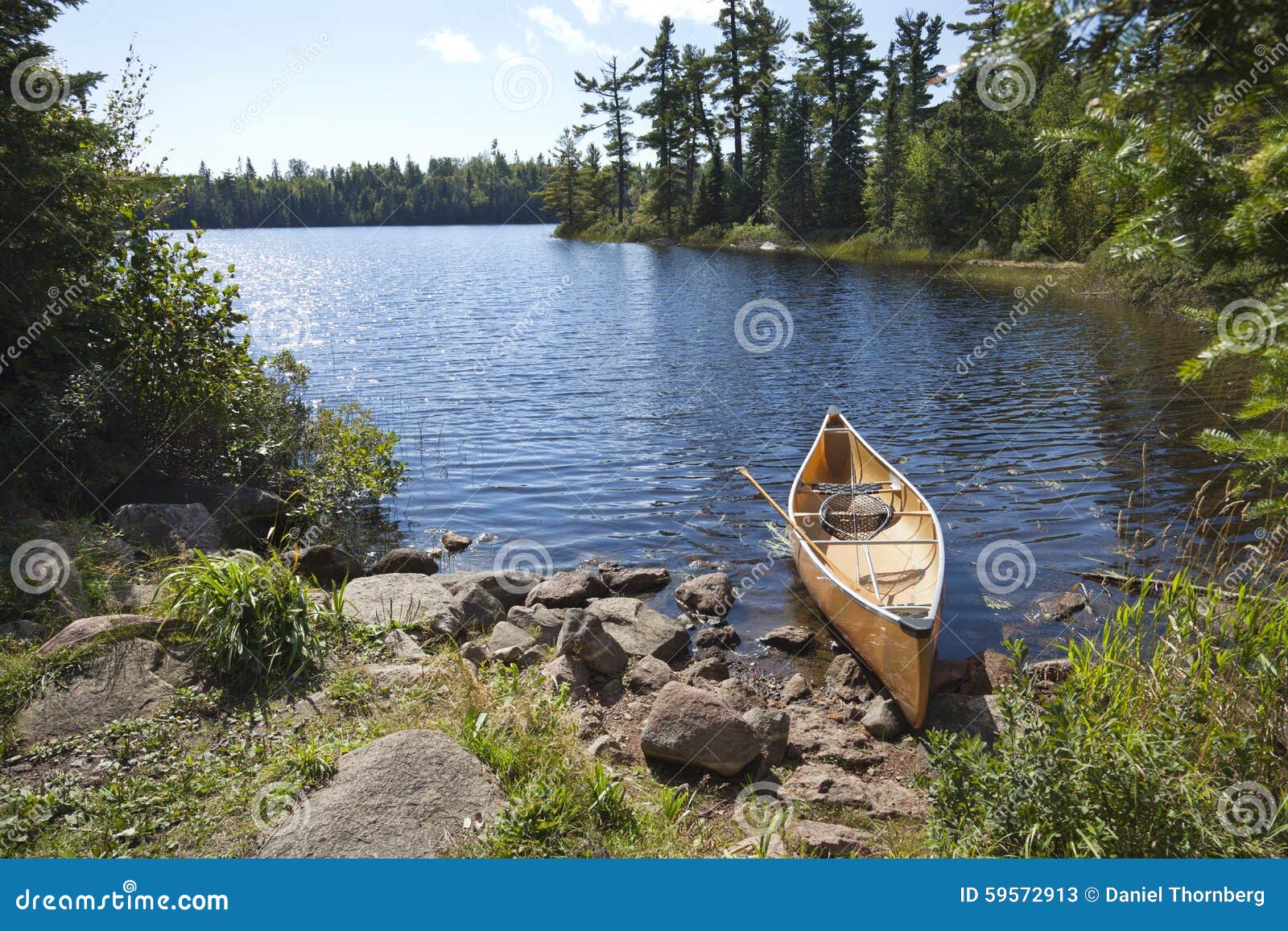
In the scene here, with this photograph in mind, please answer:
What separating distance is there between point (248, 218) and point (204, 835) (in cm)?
16234

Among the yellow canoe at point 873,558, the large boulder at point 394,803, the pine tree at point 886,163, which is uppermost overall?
the pine tree at point 886,163

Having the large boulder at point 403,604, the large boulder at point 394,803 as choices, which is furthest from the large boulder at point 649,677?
the large boulder at point 394,803

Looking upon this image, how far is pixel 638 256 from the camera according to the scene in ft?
192

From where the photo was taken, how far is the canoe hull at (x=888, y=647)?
23.2ft

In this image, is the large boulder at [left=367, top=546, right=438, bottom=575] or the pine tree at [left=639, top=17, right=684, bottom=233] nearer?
the large boulder at [left=367, top=546, right=438, bottom=575]

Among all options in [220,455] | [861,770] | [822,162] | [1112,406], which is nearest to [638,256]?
[822,162]

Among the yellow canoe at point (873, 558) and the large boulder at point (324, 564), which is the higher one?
the yellow canoe at point (873, 558)

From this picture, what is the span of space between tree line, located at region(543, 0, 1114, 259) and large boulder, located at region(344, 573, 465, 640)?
3588 cm

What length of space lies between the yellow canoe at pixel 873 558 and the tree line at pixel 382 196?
129544 mm

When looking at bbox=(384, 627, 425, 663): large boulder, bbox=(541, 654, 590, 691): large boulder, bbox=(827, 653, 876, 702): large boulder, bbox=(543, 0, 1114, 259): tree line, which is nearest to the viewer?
bbox=(384, 627, 425, 663): large boulder

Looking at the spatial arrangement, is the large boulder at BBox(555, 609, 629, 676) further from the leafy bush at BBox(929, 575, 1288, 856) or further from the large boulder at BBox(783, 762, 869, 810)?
the leafy bush at BBox(929, 575, 1288, 856)

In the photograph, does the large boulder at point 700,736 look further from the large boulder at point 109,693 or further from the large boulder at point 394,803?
the large boulder at point 109,693

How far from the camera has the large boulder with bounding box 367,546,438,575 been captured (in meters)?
10.9

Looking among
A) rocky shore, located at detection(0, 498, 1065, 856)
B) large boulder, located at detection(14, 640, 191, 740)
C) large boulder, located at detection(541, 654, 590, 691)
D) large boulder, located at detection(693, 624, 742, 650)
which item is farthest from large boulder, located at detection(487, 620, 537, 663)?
large boulder, located at detection(14, 640, 191, 740)
